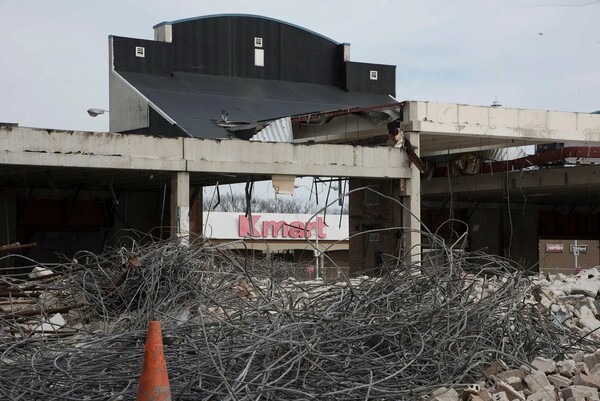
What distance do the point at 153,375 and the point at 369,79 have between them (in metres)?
39.6

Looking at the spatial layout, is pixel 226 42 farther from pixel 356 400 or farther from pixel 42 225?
pixel 356 400

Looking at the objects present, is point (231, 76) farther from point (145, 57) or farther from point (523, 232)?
point (523, 232)

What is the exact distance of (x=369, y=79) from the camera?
4544 centimetres

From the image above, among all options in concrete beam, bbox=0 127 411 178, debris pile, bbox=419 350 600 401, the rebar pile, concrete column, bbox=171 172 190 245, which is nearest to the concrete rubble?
debris pile, bbox=419 350 600 401

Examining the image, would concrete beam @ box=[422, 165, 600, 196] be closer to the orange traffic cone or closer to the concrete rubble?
the concrete rubble

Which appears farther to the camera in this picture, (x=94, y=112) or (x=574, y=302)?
(x=94, y=112)

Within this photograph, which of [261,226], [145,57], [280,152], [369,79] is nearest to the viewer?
[280,152]

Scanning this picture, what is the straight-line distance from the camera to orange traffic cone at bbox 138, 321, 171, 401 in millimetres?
6887

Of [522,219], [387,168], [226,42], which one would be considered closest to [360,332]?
[387,168]

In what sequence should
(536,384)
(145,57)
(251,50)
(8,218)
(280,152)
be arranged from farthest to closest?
(251,50) < (145,57) < (8,218) < (280,152) < (536,384)

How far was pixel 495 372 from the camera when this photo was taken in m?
8.41

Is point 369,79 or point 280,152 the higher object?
point 369,79

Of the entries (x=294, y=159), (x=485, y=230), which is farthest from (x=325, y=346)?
(x=485, y=230)

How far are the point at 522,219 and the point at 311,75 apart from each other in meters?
13.0
